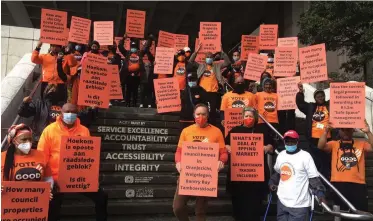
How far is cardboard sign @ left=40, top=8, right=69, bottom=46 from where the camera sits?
8320 millimetres

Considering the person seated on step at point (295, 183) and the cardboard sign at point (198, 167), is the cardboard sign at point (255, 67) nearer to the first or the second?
the person seated on step at point (295, 183)

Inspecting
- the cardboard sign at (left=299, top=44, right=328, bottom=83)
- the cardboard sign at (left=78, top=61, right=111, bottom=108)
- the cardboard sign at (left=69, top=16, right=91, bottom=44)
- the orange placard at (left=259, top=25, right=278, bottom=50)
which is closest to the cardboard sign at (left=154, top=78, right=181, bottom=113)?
the cardboard sign at (left=78, top=61, right=111, bottom=108)

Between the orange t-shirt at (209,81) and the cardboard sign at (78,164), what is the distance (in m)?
4.28

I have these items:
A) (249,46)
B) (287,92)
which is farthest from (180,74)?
(249,46)

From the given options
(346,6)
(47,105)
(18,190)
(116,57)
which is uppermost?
(346,6)

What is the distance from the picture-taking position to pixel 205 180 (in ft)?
15.3

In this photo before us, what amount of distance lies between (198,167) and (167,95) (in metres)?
3.80

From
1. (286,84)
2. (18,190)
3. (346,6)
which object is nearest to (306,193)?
(18,190)

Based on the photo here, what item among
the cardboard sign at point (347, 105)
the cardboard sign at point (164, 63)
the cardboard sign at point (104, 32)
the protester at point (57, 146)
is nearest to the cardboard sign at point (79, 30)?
the cardboard sign at point (104, 32)

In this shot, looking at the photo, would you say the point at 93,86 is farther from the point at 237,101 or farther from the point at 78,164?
the point at 237,101

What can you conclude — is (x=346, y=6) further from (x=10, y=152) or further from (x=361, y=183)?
(x=10, y=152)

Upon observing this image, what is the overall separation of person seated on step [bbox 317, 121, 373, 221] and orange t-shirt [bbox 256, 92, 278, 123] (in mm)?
1890

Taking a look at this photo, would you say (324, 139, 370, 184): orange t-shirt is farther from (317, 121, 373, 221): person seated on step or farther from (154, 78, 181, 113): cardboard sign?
(154, 78, 181, 113): cardboard sign

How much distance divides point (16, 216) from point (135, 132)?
4080 millimetres
